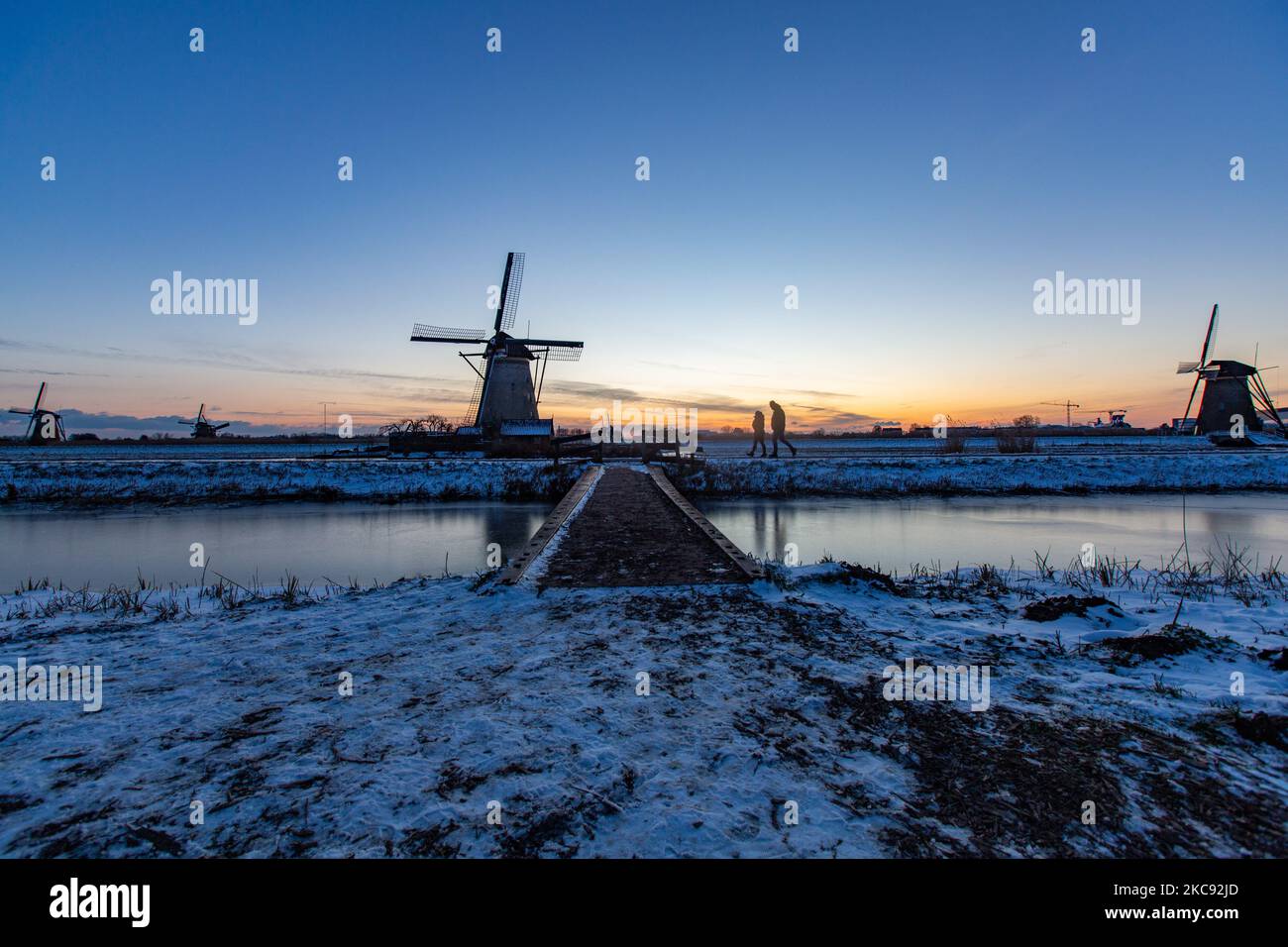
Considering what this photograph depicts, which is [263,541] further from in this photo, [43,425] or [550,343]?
[43,425]

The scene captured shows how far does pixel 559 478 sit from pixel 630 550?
12493mm

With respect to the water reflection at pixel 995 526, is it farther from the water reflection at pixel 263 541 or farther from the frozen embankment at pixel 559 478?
the water reflection at pixel 263 541

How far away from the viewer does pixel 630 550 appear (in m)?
7.50

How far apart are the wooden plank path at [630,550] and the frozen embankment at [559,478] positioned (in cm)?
821

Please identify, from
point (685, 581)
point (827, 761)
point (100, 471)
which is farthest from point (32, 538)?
point (827, 761)

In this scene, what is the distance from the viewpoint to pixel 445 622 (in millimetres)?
4879

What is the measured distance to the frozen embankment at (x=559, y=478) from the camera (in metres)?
18.6

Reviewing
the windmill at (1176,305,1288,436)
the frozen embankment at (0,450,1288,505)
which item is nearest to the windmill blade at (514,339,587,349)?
the frozen embankment at (0,450,1288,505)

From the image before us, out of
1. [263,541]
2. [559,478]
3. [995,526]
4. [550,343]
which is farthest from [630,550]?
[550,343]

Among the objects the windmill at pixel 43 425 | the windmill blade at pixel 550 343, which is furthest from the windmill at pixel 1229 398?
the windmill at pixel 43 425

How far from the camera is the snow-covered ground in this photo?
2043mm

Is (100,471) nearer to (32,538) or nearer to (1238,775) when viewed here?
(32,538)

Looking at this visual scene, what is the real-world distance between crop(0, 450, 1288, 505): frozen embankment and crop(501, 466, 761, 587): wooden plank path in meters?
8.21

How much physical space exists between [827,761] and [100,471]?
26.2 m
